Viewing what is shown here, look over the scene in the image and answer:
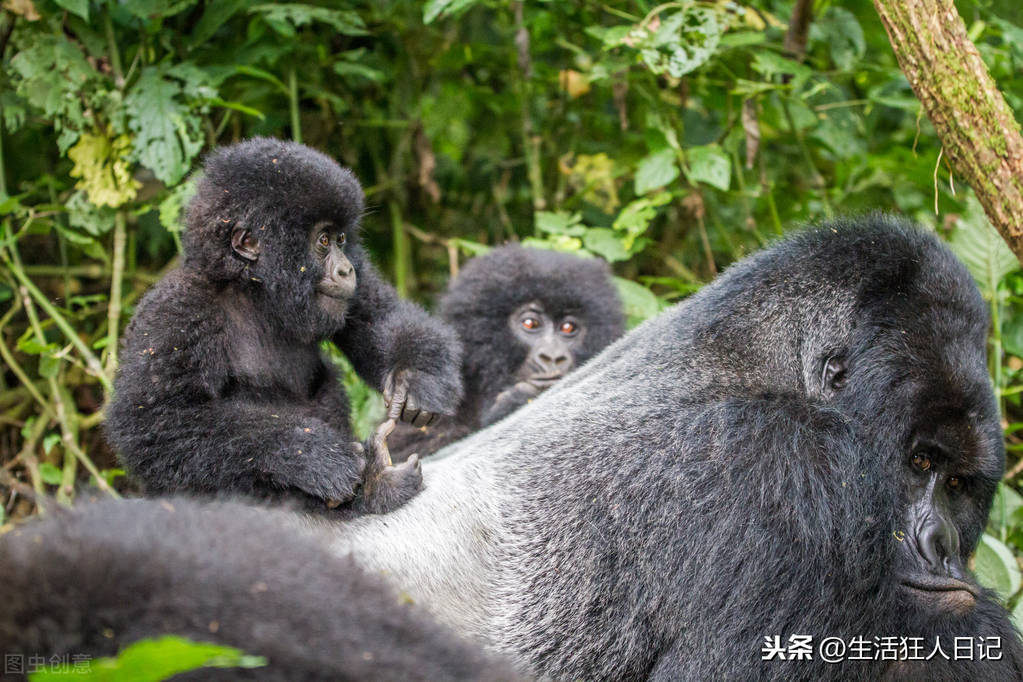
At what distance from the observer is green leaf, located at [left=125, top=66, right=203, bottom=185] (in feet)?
10.9

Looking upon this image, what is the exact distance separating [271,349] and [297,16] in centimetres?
151

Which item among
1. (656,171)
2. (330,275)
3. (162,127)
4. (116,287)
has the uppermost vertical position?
(656,171)

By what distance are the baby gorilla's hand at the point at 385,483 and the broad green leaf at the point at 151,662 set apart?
3.45 feet

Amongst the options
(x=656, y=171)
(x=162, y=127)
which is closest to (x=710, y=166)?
(x=656, y=171)

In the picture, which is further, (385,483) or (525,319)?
(525,319)

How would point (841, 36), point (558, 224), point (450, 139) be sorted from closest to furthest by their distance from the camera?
1. point (558, 224)
2. point (841, 36)
3. point (450, 139)

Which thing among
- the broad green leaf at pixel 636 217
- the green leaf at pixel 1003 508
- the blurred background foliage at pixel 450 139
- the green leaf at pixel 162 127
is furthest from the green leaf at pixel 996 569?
the green leaf at pixel 162 127

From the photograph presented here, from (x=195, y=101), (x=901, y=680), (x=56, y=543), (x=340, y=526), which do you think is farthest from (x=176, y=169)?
(x=901, y=680)

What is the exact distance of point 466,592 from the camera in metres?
2.06

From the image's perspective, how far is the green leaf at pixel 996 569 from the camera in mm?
2695

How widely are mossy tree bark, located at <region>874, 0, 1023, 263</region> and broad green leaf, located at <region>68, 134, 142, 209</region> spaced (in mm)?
2517

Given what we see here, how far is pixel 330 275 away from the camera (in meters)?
2.50

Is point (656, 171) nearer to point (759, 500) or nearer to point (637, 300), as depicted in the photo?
point (637, 300)

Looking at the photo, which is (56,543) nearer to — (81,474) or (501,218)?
(81,474)
